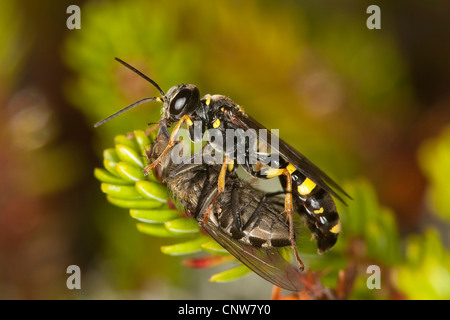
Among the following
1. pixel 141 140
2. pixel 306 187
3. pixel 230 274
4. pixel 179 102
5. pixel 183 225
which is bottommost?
pixel 230 274

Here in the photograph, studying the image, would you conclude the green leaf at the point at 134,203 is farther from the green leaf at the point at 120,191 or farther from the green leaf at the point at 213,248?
the green leaf at the point at 213,248

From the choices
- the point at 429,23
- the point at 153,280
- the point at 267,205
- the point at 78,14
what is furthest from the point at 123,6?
the point at 429,23

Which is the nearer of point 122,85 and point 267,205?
point 267,205

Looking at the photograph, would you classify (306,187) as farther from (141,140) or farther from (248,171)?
(141,140)

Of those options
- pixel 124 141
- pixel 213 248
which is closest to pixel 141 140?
pixel 124 141

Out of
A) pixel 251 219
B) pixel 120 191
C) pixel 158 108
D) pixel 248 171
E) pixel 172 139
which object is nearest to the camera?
pixel 120 191

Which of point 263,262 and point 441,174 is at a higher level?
point 441,174

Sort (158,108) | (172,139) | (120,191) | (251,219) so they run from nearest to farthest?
(120,191), (251,219), (172,139), (158,108)
